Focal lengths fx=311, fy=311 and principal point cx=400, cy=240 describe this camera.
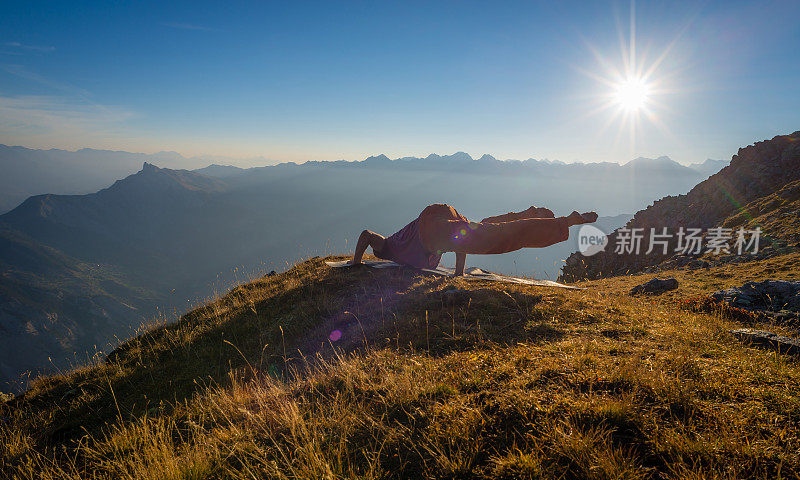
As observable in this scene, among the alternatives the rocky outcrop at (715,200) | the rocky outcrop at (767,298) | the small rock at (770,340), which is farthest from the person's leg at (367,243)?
the rocky outcrop at (715,200)

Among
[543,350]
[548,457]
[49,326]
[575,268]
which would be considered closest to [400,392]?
[548,457]

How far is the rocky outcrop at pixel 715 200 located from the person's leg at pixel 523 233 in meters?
19.6

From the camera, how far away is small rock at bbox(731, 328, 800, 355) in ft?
13.4

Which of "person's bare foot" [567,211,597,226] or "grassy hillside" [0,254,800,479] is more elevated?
"person's bare foot" [567,211,597,226]

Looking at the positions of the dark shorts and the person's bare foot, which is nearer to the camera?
the person's bare foot

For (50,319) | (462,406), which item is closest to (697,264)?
(462,406)

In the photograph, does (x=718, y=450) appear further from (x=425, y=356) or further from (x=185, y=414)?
(x=185, y=414)

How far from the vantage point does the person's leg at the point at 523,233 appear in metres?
5.90

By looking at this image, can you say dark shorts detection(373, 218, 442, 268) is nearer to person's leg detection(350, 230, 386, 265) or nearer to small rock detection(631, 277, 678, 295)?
person's leg detection(350, 230, 386, 265)

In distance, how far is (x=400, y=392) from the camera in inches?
126

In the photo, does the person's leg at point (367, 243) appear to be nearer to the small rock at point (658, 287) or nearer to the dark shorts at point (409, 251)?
the dark shorts at point (409, 251)

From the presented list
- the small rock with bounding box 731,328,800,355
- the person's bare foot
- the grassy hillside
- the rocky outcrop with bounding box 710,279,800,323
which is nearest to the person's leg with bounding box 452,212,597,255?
the person's bare foot

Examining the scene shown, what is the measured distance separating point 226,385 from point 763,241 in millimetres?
25843

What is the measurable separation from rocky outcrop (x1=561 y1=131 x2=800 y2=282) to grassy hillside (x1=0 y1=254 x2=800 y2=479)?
2077 cm
